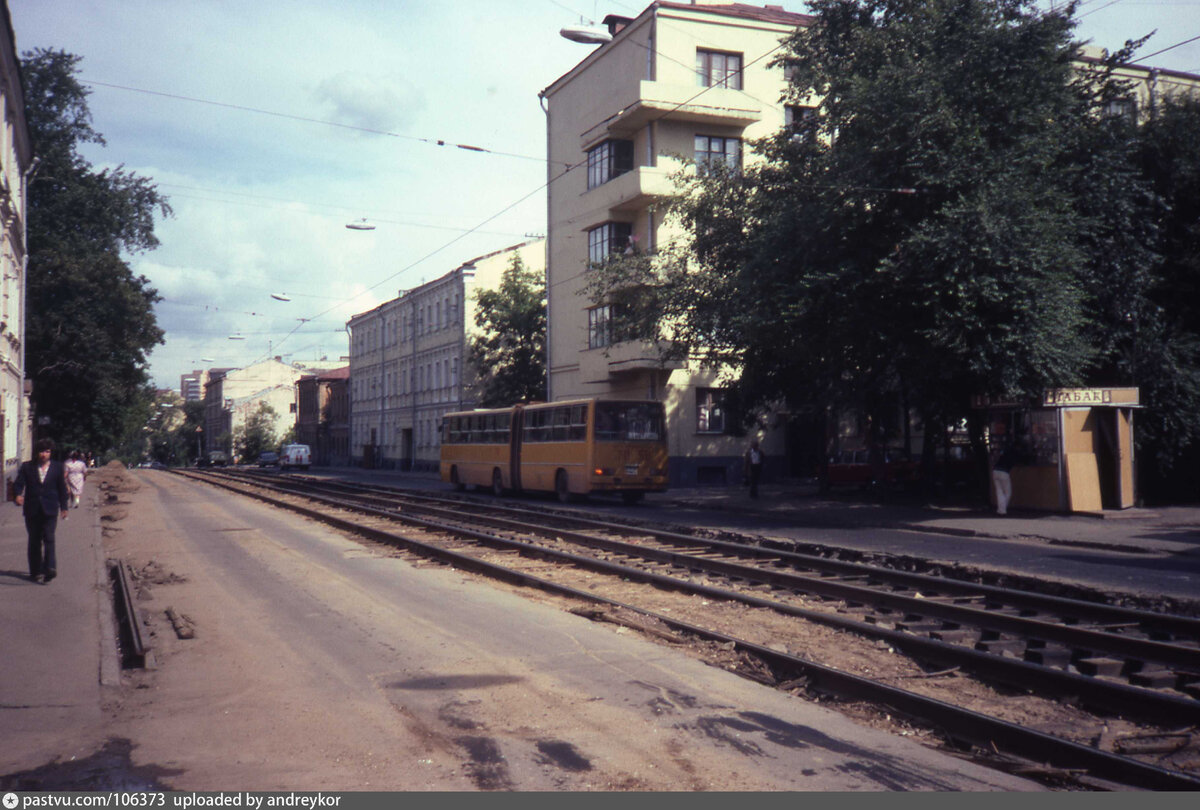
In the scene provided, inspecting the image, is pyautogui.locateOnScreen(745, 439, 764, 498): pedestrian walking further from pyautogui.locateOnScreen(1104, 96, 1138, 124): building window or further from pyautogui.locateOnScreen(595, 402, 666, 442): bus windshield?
pyautogui.locateOnScreen(1104, 96, 1138, 124): building window

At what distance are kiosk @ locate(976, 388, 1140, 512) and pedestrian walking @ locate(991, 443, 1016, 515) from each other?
521 mm

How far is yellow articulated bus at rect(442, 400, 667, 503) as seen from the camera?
26.3m

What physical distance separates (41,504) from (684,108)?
2721cm

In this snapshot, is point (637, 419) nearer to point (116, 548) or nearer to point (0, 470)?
point (116, 548)

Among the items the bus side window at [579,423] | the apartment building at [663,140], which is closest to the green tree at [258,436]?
the apartment building at [663,140]

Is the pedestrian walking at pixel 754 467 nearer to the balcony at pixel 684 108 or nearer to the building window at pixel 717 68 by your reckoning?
the balcony at pixel 684 108

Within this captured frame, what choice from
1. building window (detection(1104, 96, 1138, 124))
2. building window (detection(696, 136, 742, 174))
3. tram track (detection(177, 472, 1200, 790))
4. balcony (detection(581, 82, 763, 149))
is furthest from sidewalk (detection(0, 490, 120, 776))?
building window (detection(696, 136, 742, 174))

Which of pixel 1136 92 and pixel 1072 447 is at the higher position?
pixel 1136 92

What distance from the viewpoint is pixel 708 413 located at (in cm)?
3697

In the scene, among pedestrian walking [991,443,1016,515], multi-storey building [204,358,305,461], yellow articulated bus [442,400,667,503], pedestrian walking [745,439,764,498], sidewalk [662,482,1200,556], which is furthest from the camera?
multi-storey building [204,358,305,461]

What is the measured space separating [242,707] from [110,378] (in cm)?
4329

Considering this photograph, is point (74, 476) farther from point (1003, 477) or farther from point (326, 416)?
point (326, 416)

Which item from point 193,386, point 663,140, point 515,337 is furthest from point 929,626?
point 193,386

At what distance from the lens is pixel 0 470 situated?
25016 mm
